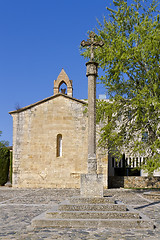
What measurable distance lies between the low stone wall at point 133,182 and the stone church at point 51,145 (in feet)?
6.49

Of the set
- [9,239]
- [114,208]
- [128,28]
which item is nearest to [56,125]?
[128,28]

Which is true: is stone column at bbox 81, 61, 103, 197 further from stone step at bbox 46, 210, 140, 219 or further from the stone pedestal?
stone step at bbox 46, 210, 140, 219

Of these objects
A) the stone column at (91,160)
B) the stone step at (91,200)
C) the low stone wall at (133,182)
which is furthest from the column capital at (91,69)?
the low stone wall at (133,182)

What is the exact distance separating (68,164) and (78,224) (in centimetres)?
1382

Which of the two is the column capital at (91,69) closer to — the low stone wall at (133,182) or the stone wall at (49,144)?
the stone wall at (49,144)

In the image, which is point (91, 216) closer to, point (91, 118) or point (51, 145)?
point (91, 118)

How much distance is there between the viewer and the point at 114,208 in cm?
799

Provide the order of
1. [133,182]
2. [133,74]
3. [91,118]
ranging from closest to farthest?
[91,118], [133,74], [133,182]

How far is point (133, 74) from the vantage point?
48.0 ft

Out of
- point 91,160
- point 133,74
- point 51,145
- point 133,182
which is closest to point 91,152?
point 91,160

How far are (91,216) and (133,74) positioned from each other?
29.6 feet

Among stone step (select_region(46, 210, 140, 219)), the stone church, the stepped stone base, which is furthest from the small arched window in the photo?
stone step (select_region(46, 210, 140, 219))

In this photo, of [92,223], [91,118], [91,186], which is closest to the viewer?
[92,223]

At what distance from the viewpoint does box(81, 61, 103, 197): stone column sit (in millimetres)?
8750
